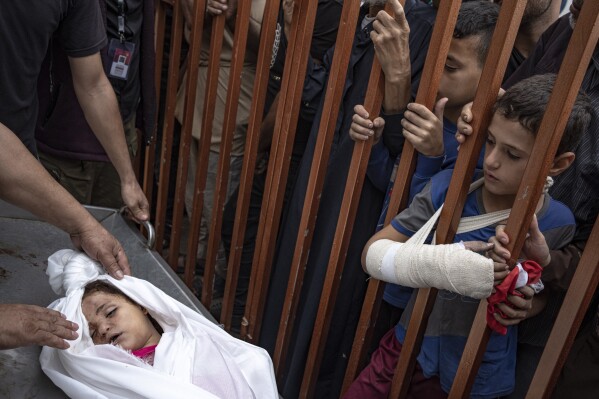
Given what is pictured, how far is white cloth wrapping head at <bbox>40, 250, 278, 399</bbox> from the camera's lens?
177cm

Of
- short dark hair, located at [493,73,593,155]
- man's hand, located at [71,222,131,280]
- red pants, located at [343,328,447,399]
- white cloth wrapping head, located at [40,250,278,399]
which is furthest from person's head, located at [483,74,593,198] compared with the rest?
man's hand, located at [71,222,131,280]

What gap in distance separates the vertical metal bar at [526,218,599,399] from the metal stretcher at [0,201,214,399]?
122 cm

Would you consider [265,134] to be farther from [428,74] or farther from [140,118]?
[428,74]

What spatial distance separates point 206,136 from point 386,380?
1232mm

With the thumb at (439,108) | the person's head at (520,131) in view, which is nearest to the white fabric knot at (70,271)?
the thumb at (439,108)

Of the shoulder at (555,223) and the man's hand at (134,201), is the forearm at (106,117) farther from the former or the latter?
the shoulder at (555,223)

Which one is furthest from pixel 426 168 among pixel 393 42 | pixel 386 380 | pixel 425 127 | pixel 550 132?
pixel 386 380

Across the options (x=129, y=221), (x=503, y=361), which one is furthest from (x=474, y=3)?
(x=129, y=221)

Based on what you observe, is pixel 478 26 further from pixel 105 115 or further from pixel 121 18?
pixel 121 18

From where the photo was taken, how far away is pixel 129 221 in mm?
2705

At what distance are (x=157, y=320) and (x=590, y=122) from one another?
1387 millimetres

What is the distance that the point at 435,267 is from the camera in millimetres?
1532

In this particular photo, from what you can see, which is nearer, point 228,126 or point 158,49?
point 228,126

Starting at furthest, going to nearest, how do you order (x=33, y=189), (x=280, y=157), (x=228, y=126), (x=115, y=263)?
(x=228, y=126), (x=280, y=157), (x=115, y=263), (x=33, y=189)
